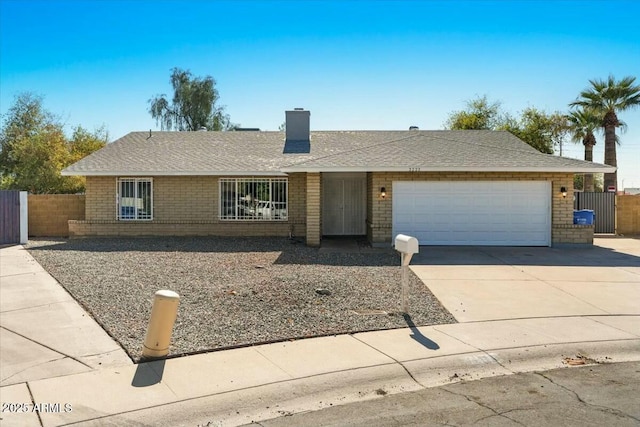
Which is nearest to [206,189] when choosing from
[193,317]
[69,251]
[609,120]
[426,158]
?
[69,251]

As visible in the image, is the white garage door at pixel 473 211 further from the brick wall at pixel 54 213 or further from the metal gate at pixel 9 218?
the metal gate at pixel 9 218

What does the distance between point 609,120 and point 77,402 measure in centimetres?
3329

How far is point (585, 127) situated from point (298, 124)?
66.4ft

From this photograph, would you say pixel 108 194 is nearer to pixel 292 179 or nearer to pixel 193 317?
pixel 292 179

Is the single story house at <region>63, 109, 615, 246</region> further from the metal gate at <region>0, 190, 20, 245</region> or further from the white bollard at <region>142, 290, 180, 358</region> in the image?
the white bollard at <region>142, 290, 180, 358</region>

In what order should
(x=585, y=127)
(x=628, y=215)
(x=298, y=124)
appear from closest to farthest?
(x=628, y=215), (x=298, y=124), (x=585, y=127)

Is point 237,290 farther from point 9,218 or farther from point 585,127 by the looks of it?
point 585,127

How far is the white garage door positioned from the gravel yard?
6.63 ft

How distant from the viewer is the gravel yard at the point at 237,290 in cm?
757

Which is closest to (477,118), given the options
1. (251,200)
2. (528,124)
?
(528,124)

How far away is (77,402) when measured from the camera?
5172 millimetres

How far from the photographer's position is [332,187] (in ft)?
68.6

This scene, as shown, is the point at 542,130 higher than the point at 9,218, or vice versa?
the point at 542,130

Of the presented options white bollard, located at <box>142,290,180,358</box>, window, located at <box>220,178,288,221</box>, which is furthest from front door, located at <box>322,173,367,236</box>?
white bollard, located at <box>142,290,180,358</box>
